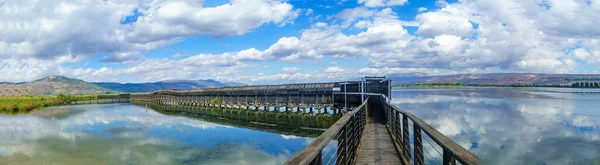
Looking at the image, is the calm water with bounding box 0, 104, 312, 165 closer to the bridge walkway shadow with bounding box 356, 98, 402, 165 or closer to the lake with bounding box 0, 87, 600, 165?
the lake with bounding box 0, 87, 600, 165

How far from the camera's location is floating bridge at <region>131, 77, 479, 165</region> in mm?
3615

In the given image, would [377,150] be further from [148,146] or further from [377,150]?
[148,146]

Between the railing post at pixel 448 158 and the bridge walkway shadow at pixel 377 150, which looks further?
the bridge walkway shadow at pixel 377 150

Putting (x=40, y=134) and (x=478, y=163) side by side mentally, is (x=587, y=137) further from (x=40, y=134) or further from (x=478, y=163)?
(x=40, y=134)

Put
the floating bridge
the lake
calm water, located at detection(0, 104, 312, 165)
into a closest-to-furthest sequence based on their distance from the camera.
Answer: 1. the floating bridge
2. calm water, located at detection(0, 104, 312, 165)
3. the lake

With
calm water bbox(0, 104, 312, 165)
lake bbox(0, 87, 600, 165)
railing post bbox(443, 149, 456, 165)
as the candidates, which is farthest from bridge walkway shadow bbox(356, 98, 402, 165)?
calm water bbox(0, 104, 312, 165)

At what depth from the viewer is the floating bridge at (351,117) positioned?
361 centimetres

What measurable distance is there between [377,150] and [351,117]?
1624 millimetres

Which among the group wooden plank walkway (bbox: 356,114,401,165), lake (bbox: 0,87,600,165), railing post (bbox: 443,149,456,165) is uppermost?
railing post (bbox: 443,149,456,165)

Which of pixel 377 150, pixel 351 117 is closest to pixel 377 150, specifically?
pixel 377 150

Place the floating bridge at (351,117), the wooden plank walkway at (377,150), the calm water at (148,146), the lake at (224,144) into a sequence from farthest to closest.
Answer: the lake at (224,144), the calm water at (148,146), the wooden plank walkway at (377,150), the floating bridge at (351,117)

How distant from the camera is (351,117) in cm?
682

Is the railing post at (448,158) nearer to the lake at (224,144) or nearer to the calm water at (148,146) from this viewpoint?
the lake at (224,144)

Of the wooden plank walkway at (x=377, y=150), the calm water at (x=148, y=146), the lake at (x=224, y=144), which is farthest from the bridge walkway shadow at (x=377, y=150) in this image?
the calm water at (x=148, y=146)
